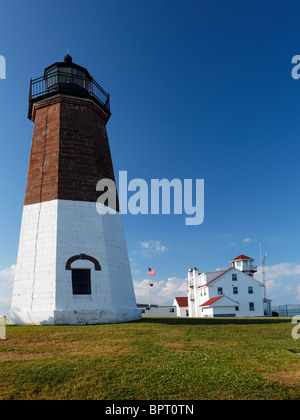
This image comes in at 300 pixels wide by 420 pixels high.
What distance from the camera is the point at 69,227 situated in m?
17.7

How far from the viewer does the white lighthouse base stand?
16188 millimetres

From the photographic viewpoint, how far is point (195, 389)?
614cm

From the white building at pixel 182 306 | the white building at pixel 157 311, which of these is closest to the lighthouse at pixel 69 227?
the white building at pixel 157 311

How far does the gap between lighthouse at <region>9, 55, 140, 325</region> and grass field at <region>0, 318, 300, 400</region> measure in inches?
147

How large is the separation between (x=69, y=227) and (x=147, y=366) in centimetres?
1118

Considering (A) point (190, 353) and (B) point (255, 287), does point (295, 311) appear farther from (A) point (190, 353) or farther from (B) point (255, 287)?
(A) point (190, 353)

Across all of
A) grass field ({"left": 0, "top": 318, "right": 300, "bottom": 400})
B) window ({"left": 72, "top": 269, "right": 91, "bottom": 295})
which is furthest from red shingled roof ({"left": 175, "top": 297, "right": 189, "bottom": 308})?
grass field ({"left": 0, "top": 318, "right": 300, "bottom": 400})

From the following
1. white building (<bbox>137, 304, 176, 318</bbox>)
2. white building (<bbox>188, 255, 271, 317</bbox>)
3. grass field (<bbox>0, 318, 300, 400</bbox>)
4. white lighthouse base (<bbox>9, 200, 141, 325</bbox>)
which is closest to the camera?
grass field (<bbox>0, 318, 300, 400</bbox>)

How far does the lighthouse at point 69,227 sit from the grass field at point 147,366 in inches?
147

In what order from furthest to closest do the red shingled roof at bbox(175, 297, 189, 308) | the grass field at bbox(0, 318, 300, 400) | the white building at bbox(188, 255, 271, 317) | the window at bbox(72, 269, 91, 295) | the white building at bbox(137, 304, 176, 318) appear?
the red shingled roof at bbox(175, 297, 189, 308) → the white building at bbox(137, 304, 176, 318) → the white building at bbox(188, 255, 271, 317) → the window at bbox(72, 269, 91, 295) → the grass field at bbox(0, 318, 300, 400)

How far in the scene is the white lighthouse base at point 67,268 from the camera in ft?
53.1

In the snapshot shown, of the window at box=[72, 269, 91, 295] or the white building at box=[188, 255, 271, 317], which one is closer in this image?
the window at box=[72, 269, 91, 295]

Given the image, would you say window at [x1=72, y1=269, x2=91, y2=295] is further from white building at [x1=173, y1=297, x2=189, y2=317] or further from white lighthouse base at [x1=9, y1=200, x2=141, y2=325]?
white building at [x1=173, y1=297, x2=189, y2=317]
